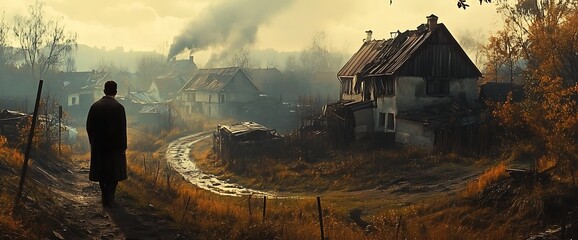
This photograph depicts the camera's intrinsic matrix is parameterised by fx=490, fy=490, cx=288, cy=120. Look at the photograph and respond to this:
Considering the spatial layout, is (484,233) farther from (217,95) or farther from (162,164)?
(217,95)

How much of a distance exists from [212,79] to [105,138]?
60071mm

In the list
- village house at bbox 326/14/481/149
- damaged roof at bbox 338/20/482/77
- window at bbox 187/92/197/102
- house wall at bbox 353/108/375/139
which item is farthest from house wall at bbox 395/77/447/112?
window at bbox 187/92/197/102

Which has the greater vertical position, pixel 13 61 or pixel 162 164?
A: pixel 13 61

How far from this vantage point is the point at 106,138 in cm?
812

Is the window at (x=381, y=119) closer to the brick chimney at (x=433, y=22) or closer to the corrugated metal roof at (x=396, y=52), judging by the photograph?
the corrugated metal roof at (x=396, y=52)

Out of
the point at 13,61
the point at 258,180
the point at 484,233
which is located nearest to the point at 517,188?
the point at 484,233

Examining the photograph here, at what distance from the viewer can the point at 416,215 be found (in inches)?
639

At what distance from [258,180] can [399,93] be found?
416 inches

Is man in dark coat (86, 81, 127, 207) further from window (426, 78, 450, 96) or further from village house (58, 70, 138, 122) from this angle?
village house (58, 70, 138, 122)

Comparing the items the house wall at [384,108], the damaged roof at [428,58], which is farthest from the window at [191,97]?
the house wall at [384,108]

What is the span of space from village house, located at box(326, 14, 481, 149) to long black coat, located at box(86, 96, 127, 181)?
2212 cm

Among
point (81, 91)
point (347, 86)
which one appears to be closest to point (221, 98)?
point (81, 91)

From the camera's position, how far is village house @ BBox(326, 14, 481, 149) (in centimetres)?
2981

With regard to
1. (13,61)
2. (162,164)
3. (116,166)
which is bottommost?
(162,164)
